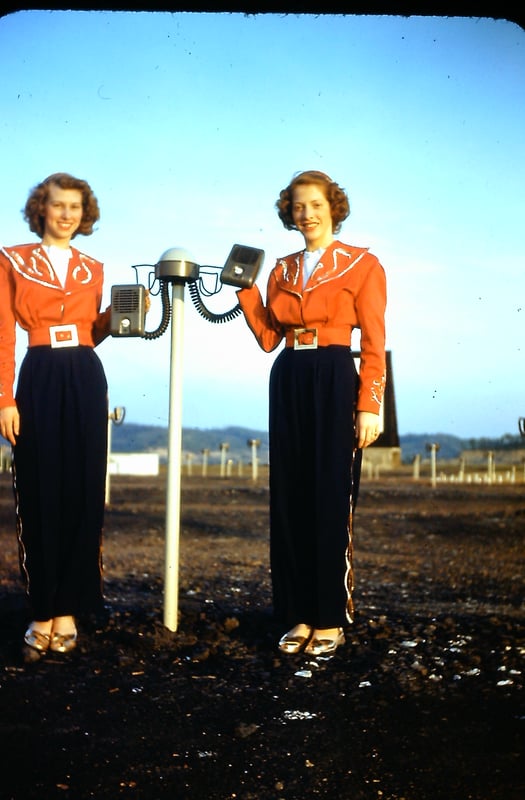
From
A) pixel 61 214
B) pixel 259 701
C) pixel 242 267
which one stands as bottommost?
pixel 259 701

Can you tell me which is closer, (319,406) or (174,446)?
(319,406)

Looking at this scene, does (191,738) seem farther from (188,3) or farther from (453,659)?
(188,3)

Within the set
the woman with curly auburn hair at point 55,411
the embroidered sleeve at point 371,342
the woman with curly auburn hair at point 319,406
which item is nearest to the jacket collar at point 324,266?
the woman with curly auburn hair at point 319,406

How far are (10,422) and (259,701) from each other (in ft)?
4.97

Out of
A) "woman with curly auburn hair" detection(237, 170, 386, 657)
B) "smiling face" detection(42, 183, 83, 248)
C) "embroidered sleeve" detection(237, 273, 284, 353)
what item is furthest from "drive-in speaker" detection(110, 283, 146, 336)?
"woman with curly auburn hair" detection(237, 170, 386, 657)

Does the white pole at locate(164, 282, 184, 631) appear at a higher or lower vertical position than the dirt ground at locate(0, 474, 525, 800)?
higher

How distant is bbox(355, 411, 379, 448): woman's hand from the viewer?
12.3ft

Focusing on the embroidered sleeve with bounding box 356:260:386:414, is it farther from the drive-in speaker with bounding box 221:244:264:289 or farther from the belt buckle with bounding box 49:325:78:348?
the belt buckle with bounding box 49:325:78:348

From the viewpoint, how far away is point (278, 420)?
3844 millimetres

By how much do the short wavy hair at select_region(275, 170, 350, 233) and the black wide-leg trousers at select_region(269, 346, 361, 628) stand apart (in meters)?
0.56

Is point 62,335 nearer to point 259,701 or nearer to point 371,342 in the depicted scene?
point 371,342

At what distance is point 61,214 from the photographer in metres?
3.83

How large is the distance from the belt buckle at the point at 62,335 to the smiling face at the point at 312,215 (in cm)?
103

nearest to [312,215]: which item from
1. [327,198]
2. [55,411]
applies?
[327,198]
